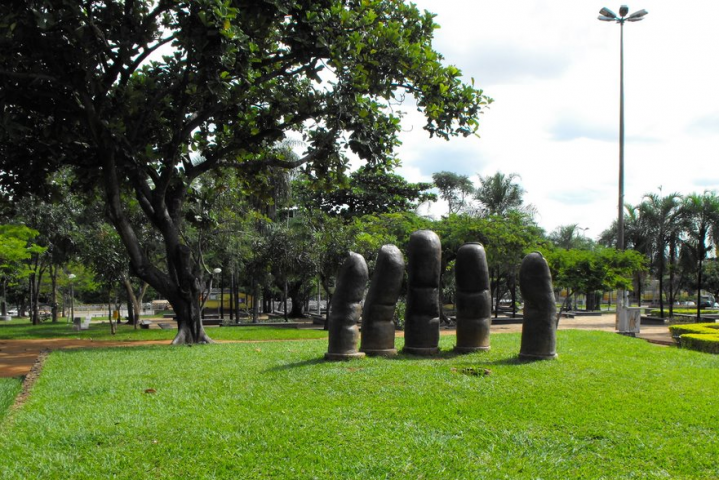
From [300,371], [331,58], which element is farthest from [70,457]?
[331,58]

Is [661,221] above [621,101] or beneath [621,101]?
beneath

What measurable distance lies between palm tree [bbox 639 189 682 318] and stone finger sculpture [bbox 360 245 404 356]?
24.4 metres

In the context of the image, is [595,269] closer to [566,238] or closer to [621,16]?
[621,16]

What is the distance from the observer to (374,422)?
633cm

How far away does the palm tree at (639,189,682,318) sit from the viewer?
30.2m

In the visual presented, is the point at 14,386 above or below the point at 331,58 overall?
below

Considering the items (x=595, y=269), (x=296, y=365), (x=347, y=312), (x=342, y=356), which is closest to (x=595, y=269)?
(x=595, y=269)

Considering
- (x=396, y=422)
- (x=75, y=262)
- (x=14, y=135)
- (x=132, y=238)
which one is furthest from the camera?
(x=75, y=262)

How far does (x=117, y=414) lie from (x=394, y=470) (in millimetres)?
3378

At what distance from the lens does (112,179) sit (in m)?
13.5

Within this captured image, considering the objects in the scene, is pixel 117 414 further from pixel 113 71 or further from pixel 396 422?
pixel 113 71

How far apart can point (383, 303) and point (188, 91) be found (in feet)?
21.5

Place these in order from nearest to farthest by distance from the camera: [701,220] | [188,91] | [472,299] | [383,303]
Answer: [383,303], [472,299], [188,91], [701,220]

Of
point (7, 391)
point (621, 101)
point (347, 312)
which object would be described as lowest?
point (7, 391)
